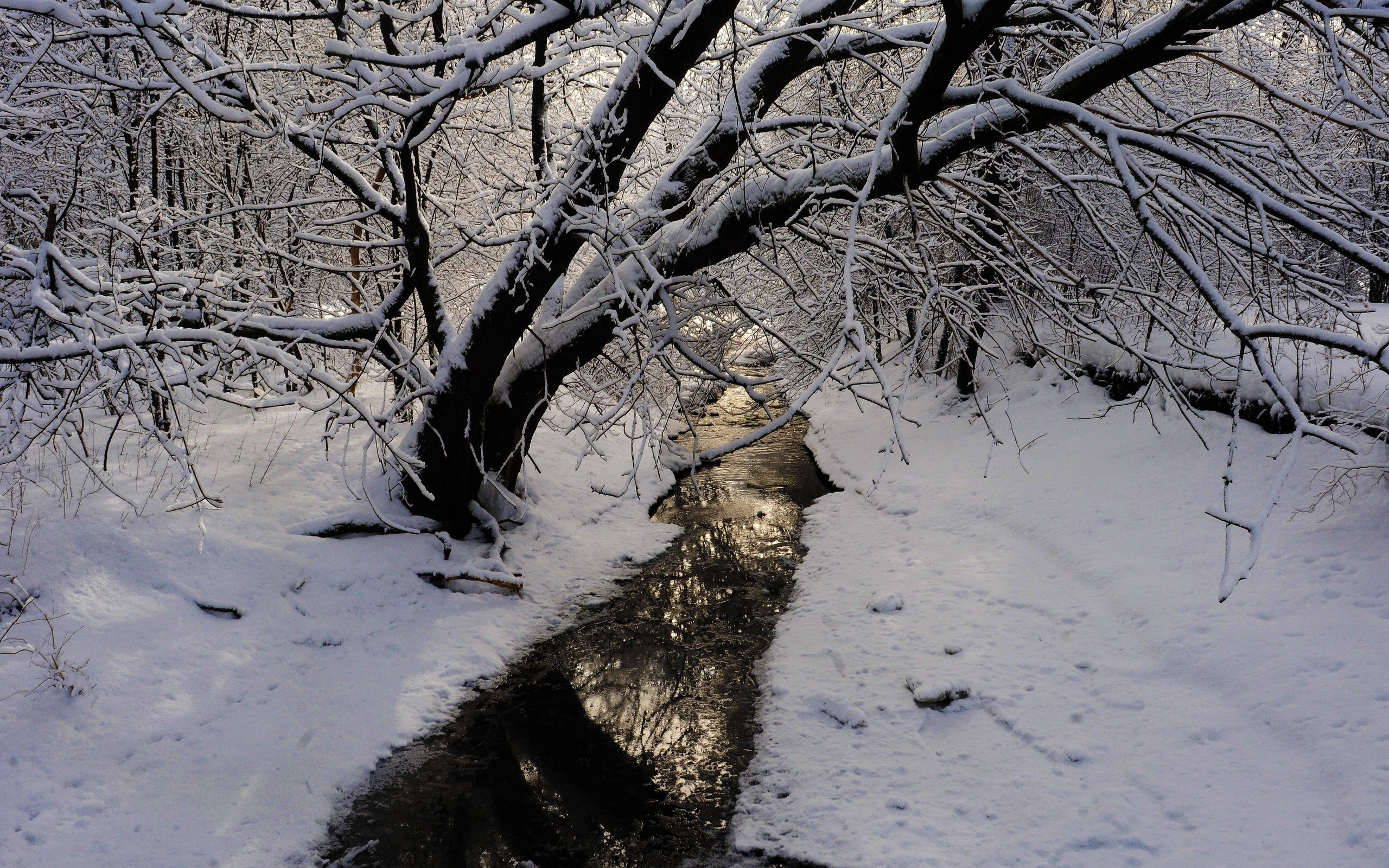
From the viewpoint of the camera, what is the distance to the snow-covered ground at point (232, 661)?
15.4 ft

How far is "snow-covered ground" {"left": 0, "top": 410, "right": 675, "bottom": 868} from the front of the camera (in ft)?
15.4

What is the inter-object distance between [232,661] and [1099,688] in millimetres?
6579

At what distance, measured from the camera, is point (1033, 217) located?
14.2 meters

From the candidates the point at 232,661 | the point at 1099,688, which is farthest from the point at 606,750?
the point at 1099,688

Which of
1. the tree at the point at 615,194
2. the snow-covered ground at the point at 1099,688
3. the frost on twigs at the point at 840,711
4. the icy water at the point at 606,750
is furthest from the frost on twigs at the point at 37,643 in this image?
the frost on twigs at the point at 840,711

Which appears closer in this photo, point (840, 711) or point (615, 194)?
point (840, 711)

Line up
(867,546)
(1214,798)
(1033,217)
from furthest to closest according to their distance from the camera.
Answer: (1033,217) → (867,546) → (1214,798)

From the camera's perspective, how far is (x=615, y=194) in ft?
21.0

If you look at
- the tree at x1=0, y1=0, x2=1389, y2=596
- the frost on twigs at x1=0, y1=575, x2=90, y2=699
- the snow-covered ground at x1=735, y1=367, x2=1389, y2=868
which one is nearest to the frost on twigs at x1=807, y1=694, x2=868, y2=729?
the snow-covered ground at x1=735, y1=367, x2=1389, y2=868

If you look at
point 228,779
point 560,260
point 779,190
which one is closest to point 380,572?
point 228,779

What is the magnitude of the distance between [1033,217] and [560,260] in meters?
10.4

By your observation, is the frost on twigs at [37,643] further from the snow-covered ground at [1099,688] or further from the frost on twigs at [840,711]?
the frost on twigs at [840,711]

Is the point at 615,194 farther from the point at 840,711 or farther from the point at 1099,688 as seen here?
the point at 1099,688

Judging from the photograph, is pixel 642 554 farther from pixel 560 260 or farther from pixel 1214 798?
pixel 1214 798
